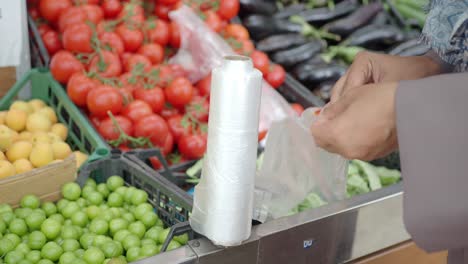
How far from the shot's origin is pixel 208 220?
46.6 inches

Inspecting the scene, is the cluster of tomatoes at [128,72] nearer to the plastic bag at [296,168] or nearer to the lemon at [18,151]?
the lemon at [18,151]

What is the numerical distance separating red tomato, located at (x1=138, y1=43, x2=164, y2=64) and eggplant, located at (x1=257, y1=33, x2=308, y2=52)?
2.15ft

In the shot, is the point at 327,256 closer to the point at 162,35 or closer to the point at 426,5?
the point at 426,5

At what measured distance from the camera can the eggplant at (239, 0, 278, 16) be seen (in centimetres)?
300

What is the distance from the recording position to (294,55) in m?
2.91

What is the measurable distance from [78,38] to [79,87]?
28cm

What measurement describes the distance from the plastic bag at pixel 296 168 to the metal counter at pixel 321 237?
0.54ft

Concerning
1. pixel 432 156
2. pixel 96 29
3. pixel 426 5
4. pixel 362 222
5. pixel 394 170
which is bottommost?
pixel 394 170

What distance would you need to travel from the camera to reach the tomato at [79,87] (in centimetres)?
207

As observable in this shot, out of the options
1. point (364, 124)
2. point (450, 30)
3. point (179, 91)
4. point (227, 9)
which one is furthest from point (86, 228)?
point (227, 9)

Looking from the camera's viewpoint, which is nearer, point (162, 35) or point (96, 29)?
point (96, 29)

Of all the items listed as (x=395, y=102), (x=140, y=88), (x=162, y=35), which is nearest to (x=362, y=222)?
(x=395, y=102)

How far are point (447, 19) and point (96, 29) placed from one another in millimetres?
1677

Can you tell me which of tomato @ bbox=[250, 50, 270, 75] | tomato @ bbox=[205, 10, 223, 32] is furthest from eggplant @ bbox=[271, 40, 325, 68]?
tomato @ bbox=[205, 10, 223, 32]
